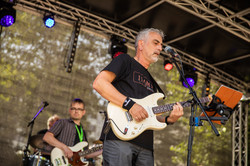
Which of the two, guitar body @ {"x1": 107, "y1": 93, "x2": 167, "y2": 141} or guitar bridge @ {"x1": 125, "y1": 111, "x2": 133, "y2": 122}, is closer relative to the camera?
guitar body @ {"x1": 107, "y1": 93, "x2": 167, "y2": 141}

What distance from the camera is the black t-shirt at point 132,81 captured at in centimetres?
273

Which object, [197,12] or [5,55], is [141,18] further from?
[5,55]

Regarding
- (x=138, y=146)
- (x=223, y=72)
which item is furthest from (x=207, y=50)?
(x=138, y=146)

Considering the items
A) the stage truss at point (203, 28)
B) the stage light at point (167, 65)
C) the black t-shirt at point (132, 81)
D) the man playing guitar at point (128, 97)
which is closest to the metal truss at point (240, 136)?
the stage truss at point (203, 28)

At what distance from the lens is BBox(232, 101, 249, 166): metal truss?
9.01 m

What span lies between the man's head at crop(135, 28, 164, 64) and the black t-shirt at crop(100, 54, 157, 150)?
0.17 metres

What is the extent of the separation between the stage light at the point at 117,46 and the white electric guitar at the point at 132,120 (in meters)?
5.02

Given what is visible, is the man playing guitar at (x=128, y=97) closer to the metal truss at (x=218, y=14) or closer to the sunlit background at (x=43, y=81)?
the metal truss at (x=218, y=14)

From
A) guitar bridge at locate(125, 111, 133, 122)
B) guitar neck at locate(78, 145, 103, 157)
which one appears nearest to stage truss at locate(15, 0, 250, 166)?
guitar neck at locate(78, 145, 103, 157)

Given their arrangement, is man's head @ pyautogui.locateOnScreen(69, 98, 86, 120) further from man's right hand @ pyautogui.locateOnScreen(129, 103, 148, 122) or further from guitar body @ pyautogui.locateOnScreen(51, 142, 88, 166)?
man's right hand @ pyautogui.locateOnScreen(129, 103, 148, 122)

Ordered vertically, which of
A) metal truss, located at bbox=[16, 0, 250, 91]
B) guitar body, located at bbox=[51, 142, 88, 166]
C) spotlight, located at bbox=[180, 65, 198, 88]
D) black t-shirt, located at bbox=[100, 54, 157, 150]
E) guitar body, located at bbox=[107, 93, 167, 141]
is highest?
metal truss, located at bbox=[16, 0, 250, 91]

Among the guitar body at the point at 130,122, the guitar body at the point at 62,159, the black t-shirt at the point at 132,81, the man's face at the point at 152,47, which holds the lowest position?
the guitar body at the point at 62,159

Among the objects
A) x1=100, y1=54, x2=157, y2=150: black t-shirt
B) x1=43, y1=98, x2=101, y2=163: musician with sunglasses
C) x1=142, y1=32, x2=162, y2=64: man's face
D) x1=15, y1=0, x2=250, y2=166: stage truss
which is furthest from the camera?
x1=15, y1=0, x2=250, y2=166: stage truss

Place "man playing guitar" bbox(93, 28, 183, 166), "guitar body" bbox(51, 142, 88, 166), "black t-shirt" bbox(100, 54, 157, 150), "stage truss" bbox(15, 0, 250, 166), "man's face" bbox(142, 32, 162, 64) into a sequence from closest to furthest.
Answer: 1. "man playing guitar" bbox(93, 28, 183, 166)
2. "black t-shirt" bbox(100, 54, 157, 150)
3. "man's face" bbox(142, 32, 162, 64)
4. "guitar body" bbox(51, 142, 88, 166)
5. "stage truss" bbox(15, 0, 250, 166)
